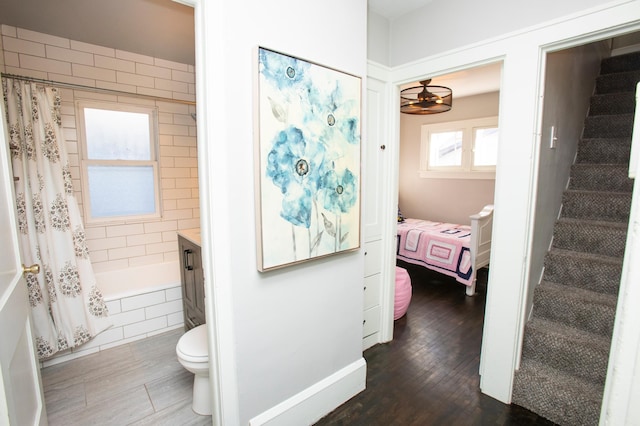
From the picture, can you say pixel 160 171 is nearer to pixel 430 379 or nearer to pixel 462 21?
pixel 462 21

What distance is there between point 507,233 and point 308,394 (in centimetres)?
149

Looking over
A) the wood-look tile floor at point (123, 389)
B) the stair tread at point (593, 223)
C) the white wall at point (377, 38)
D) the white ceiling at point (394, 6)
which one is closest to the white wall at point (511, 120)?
the white ceiling at point (394, 6)

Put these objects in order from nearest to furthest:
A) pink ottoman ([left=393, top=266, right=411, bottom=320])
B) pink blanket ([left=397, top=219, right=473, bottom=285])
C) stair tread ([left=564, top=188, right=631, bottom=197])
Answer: stair tread ([left=564, top=188, right=631, bottom=197]) → pink ottoman ([left=393, top=266, right=411, bottom=320]) → pink blanket ([left=397, top=219, right=473, bottom=285])

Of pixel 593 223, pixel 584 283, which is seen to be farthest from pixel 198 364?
pixel 593 223

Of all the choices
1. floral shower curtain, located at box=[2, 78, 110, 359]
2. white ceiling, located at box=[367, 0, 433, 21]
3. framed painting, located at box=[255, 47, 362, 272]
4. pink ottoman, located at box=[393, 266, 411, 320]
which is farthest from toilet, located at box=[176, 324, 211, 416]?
white ceiling, located at box=[367, 0, 433, 21]

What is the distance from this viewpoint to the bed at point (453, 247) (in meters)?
3.55

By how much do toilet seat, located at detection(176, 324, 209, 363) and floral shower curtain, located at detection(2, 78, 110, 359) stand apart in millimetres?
1075

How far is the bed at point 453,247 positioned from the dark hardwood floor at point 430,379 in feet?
1.55

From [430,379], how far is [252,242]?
1620mm

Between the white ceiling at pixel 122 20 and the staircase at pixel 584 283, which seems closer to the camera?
the staircase at pixel 584 283

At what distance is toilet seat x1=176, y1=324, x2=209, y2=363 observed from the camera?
1827mm

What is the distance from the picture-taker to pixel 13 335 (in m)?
1.04

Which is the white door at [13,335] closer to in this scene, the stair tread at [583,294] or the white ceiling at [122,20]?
the white ceiling at [122,20]

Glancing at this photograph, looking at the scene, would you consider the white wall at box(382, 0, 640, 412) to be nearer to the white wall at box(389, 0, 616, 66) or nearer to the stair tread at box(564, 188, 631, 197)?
the white wall at box(389, 0, 616, 66)
